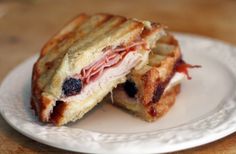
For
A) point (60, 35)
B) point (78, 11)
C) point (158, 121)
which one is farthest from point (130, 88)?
point (78, 11)

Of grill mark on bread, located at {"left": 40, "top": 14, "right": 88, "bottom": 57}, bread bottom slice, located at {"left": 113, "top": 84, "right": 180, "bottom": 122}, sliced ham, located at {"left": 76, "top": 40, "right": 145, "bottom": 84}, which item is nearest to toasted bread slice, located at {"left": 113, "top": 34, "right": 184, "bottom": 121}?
bread bottom slice, located at {"left": 113, "top": 84, "right": 180, "bottom": 122}

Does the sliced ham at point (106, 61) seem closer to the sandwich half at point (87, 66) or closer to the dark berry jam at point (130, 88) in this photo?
the sandwich half at point (87, 66)

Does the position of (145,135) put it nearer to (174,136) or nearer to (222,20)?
(174,136)

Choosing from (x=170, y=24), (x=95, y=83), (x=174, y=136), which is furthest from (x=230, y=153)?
(x=170, y=24)

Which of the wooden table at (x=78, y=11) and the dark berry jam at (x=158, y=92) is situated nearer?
the dark berry jam at (x=158, y=92)


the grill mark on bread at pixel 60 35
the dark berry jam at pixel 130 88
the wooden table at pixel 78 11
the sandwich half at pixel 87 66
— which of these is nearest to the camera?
the sandwich half at pixel 87 66

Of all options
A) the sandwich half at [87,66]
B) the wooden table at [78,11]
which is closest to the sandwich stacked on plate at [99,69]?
the sandwich half at [87,66]
